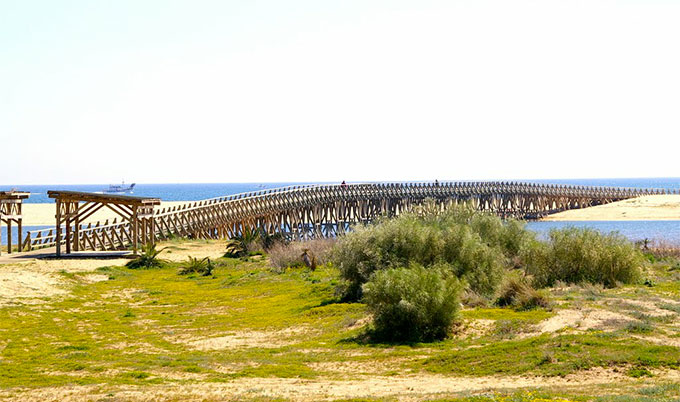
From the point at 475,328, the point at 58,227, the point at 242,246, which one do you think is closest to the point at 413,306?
the point at 475,328

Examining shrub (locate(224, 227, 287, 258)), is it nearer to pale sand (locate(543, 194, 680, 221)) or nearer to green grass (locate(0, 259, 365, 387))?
green grass (locate(0, 259, 365, 387))

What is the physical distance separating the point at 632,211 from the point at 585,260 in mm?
57752

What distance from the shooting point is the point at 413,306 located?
16812mm

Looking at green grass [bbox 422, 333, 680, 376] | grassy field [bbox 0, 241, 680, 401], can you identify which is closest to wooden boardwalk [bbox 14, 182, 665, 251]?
grassy field [bbox 0, 241, 680, 401]

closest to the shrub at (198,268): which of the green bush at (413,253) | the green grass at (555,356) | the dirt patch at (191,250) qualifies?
the dirt patch at (191,250)

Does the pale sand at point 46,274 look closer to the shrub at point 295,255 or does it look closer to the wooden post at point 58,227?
the wooden post at point 58,227

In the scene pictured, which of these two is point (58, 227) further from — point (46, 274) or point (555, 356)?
point (555, 356)

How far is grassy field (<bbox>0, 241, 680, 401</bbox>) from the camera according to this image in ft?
39.8

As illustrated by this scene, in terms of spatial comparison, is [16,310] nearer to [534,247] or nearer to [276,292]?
[276,292]

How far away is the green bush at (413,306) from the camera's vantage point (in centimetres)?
1686

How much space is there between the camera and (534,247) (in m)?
25.8

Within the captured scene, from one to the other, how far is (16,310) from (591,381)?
1577 centimetres

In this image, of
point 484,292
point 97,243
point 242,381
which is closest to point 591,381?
point 242,381

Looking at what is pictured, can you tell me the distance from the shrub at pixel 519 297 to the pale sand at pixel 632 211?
5594cm
